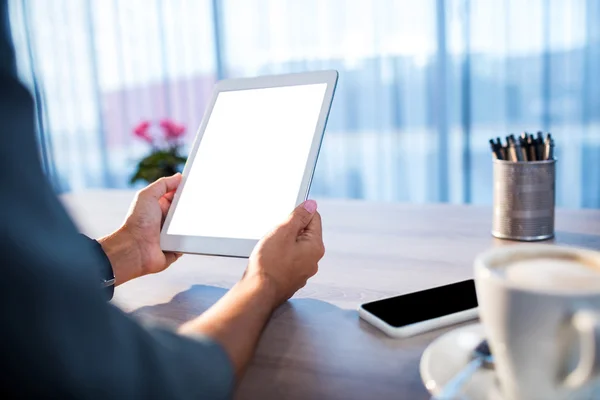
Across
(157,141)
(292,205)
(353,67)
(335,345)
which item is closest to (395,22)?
(353,67)

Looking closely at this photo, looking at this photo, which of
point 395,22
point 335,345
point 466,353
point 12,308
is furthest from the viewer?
point 395,22

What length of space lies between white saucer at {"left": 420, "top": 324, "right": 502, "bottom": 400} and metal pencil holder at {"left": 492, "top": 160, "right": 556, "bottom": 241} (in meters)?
0.42

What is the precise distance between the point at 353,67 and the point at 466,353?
2.33 metres

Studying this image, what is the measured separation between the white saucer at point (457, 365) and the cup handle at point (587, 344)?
0.23 ft

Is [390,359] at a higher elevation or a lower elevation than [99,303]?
lower

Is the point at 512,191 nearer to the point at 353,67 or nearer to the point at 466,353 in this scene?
the point at 466,353

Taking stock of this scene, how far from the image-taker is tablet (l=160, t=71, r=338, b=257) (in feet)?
2.53

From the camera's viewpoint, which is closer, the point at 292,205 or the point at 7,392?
the point at 7,392

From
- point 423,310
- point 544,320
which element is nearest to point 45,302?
point 544,320

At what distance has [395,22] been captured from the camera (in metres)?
2.53

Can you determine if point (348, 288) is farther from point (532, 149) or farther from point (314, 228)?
Answer: point (532, 149)

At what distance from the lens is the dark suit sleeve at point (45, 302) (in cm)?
31

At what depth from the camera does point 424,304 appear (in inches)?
25.1

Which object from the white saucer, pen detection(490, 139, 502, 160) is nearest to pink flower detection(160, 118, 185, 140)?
pen detection(490, 139, 502, 160)
